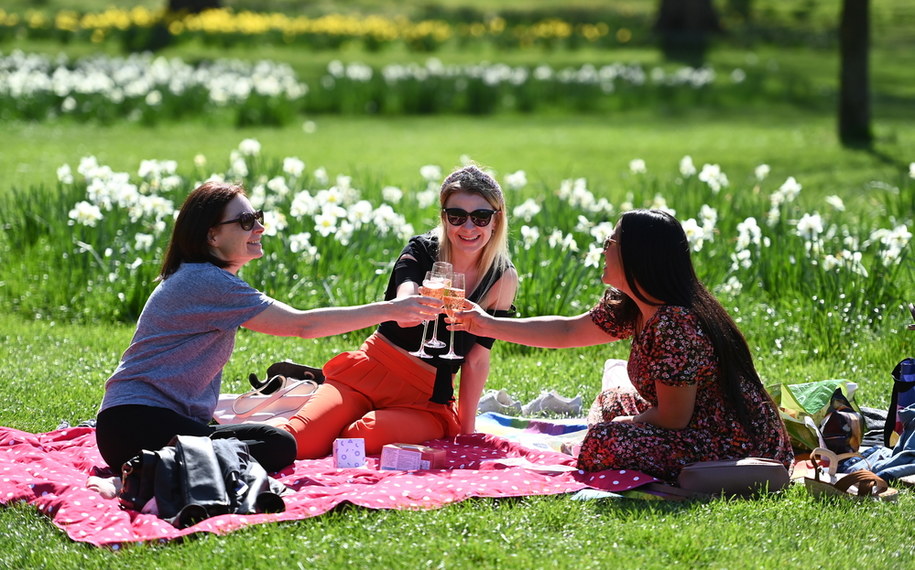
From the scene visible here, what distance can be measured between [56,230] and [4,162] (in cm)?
547

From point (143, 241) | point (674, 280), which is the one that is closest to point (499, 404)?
point (674, 280)

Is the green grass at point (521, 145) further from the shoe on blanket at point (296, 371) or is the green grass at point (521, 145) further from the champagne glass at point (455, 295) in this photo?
the champagne glass at point (455, 295)

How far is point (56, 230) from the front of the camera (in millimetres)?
7773

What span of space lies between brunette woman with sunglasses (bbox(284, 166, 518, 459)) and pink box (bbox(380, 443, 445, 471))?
22cm

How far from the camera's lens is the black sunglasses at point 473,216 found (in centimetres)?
497

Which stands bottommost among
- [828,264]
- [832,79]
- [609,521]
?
[609,521]

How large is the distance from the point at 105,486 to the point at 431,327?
4.93 feet

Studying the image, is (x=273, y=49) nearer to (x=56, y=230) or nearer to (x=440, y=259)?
(x=56, y=230)

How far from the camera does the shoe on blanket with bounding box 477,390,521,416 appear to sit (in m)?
5.75

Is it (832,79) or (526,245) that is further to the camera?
(832,79)

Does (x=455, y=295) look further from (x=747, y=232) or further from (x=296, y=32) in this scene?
(x=296, y=32)

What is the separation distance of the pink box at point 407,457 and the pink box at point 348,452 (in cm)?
10

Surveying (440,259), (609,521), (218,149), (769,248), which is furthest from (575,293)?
(218,149)

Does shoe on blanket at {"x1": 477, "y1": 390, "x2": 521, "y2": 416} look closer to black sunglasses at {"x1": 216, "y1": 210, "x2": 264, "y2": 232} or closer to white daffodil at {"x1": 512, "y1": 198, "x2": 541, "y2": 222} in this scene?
black sunglasses at {"x1": 216, "y1": 210, "x2": 264, "y2": 232}
